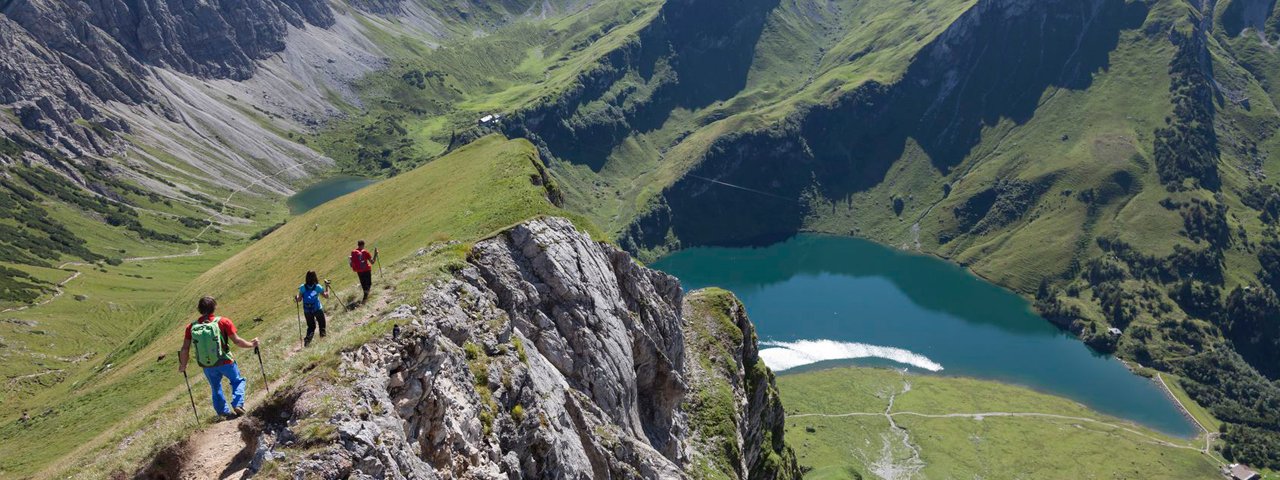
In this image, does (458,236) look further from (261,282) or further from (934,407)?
(934,407)

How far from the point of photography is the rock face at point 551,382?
2948 cm

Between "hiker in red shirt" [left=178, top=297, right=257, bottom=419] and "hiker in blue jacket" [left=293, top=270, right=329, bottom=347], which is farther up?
"hiker in blue jacket" [left=293, top=270, right=329, bottom=347]

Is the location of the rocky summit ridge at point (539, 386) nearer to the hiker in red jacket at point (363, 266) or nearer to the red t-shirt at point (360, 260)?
the hiker in red jacket at point (363, 266)

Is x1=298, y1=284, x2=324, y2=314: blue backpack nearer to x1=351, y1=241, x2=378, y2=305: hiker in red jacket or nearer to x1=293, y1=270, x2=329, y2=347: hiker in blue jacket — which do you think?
x1=293, y1=270, x2=329, y2=347: hiker in blue jacket

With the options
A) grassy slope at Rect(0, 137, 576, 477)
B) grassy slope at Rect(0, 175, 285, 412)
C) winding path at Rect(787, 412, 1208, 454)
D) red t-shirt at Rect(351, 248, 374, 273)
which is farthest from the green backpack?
winding path at Rect(787, 412, 1208, 454)

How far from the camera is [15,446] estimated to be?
55.9m

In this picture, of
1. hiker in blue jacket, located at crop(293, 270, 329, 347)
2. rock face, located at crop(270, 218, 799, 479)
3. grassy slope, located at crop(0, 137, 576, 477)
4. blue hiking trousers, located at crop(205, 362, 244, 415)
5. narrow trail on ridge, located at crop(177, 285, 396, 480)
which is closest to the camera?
narrow trail on ridge, located at crop(177, 285, 396, 480)

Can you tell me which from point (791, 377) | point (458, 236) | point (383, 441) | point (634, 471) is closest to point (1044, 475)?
point (791, 377)

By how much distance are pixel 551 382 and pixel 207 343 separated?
70.1 feet

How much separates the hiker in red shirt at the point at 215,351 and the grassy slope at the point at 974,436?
135m

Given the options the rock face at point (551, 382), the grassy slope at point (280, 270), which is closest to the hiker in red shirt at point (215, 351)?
the rock face at point (551, 382)

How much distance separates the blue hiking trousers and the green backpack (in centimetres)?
42

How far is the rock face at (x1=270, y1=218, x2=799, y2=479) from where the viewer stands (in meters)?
29.5

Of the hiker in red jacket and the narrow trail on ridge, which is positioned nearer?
the narrow trail on ridge
